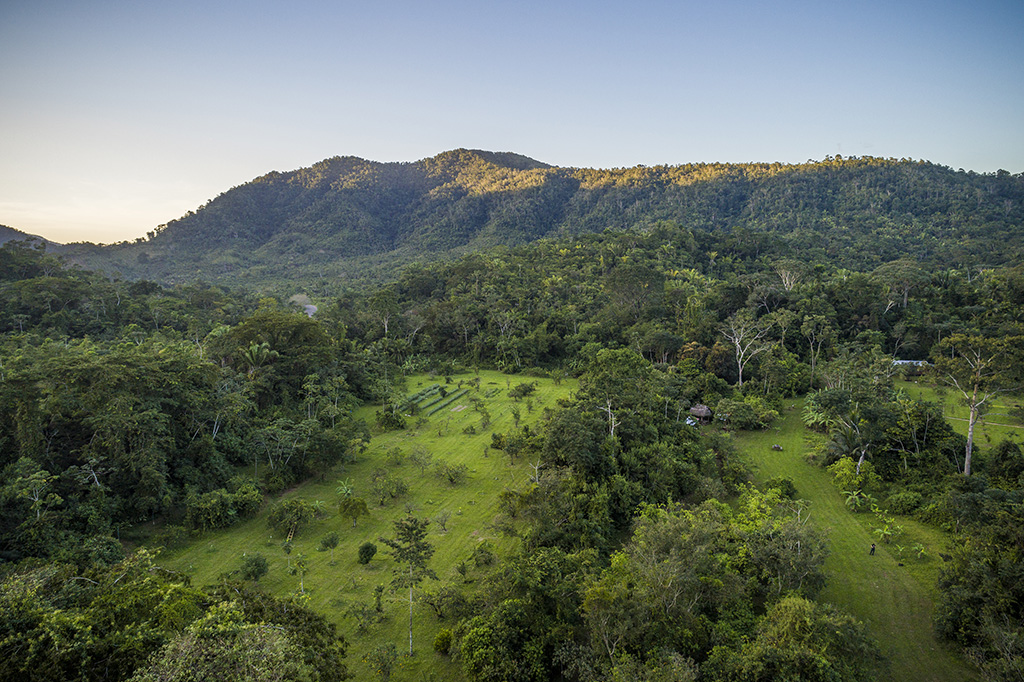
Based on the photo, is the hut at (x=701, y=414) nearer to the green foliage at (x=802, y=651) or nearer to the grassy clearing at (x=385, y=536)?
the grassy clearing at (x=385, y=536)

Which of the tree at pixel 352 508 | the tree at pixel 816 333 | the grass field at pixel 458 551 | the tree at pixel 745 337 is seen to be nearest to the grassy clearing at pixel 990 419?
the grass field at pixel 458 551

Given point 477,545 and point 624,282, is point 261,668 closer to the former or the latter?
point 477,545

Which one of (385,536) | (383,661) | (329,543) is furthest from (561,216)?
(383,661)

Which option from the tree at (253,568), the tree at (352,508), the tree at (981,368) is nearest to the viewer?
the tree at (253,568)

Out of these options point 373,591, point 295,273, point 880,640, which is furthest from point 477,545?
point 295,273

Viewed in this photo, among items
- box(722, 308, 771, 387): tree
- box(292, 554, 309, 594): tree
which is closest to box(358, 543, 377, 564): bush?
box(292, 554, 309, 594): tree

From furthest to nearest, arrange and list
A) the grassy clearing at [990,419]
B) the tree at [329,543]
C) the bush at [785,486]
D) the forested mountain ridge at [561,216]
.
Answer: the forested mountain ridge at [561,216] < the grassy clearing at [990,419] < the bush at [785,486] < the tree at [329,543]
